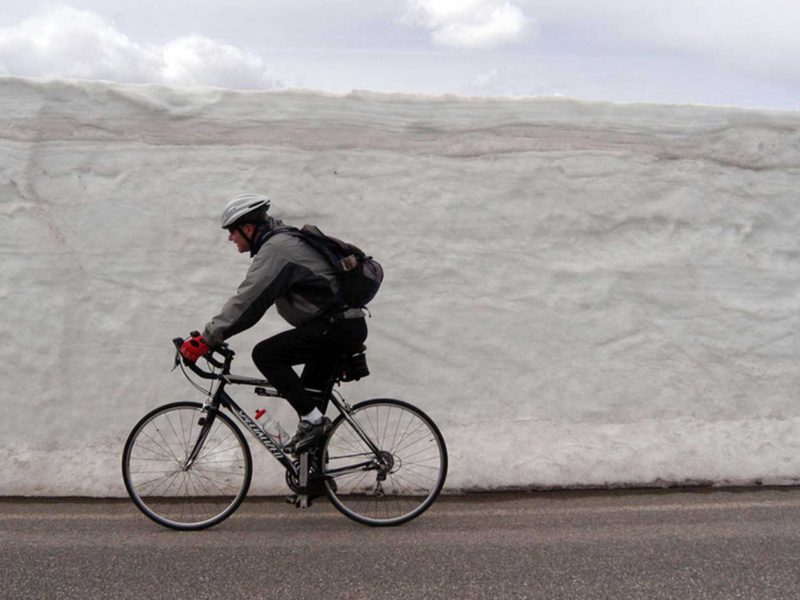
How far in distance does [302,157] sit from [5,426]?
101 inches

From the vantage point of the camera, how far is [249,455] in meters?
4.82

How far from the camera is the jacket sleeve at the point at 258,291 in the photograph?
4.46 metres

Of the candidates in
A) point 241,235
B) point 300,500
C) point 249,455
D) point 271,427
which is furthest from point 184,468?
point 241,235

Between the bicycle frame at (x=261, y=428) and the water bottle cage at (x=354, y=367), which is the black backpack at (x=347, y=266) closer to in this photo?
the water bottle cage at (x=354, y=367)

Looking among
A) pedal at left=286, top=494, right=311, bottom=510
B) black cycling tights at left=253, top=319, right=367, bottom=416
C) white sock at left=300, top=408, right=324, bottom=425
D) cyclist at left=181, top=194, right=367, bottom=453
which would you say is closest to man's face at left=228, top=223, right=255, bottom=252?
cyclist at left=181, top=194, right=367, bottom=453

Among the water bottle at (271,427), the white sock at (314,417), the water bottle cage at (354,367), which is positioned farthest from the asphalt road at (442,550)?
the water bottle cage at (354,367)

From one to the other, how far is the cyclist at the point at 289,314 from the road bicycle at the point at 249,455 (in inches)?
3.9

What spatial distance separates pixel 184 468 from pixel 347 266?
4.97 feet

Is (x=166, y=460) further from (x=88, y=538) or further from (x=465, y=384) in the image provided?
(x=465, y=384)

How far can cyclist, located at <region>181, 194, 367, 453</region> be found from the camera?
14.7ft

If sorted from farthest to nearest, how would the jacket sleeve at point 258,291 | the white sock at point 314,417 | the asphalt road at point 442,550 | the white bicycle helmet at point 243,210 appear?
the white sock at point 314,417, the white bicycle helmet at point 243,210, the jacket sleeve at point 258,291, the asphalt road at point 442,550

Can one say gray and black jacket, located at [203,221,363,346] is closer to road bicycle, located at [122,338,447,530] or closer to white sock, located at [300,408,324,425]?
road bicycle, located at [122,338,447,530]

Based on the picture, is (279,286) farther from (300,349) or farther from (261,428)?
(261,428)

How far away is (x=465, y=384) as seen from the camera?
5.71 meters
